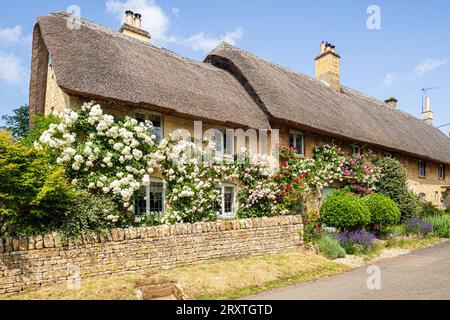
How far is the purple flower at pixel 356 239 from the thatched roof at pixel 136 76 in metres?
4.75

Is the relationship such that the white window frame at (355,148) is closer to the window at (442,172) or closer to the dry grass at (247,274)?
the dry grass at (247,274)

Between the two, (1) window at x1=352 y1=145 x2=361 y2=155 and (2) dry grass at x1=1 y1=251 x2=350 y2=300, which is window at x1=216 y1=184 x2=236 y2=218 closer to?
(2) dry grass at x1=1 y1=251 x2=350 y2=300

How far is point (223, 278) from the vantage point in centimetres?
720

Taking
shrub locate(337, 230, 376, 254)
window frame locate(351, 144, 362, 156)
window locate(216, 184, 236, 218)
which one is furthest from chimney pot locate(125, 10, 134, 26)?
shrub locate(337, 230, 376, 254)

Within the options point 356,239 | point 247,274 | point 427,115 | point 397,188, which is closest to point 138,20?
point 247,274

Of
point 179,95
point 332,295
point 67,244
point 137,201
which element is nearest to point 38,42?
point 179,95

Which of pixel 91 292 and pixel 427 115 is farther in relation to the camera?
pixel 427 115

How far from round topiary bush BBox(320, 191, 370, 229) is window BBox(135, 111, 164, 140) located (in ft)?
21.3

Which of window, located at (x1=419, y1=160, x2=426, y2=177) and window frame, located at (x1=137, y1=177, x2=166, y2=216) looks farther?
window, located at (x1=419, y1=160, x2=426, y2=177)

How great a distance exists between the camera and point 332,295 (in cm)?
626

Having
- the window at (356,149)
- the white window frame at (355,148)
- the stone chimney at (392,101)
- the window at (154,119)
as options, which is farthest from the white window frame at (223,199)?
the stone chimney at (392,101)

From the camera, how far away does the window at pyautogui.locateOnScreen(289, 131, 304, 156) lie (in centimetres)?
1339

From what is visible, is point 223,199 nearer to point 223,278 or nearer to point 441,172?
point 223,278

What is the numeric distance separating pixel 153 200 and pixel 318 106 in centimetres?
888
